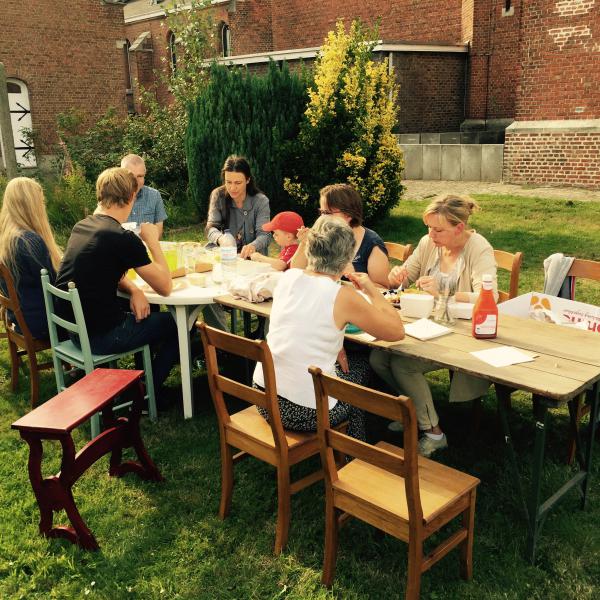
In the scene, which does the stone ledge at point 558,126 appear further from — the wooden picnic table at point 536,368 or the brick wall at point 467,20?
the wooden picnic table at point 536,368

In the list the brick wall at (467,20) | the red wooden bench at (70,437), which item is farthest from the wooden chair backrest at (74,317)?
the brick wall at (467,20)

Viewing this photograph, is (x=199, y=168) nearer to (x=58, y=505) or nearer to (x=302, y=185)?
(x=302, y=185)

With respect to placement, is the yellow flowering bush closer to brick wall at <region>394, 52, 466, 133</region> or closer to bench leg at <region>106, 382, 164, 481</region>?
bench leg at <region>106, 382, 164, 481</region>

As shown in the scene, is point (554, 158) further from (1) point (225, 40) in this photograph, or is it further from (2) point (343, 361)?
(1) point (225, 40)

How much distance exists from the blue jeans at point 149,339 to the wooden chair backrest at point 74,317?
0.43 feet

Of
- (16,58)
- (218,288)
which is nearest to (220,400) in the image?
(218,288)

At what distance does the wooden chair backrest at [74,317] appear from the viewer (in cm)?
396

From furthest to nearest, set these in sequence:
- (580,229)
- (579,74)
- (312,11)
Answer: (312,11) → (579,74) → (580,229)

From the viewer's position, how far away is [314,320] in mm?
2998

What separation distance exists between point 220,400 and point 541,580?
5.66 feet

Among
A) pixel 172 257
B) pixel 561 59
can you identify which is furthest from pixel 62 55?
pixel 172 257

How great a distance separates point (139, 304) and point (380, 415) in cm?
238

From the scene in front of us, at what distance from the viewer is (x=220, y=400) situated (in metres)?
3.29

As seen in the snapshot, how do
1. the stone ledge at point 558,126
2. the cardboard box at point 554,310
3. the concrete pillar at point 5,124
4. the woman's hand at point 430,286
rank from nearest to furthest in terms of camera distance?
the cardboard box at point 554,310
the woman's hand at point 430,286
the concrete pillar at point 5,124
the stone ledge at point 558,126
